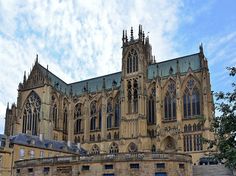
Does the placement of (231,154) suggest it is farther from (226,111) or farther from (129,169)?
(129,169)

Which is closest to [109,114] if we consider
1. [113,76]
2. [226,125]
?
[113,76]

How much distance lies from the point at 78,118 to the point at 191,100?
103 feet

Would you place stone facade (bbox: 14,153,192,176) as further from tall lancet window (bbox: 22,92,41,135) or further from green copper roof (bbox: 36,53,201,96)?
tall lancet window (bbox: 22,92,41,135)

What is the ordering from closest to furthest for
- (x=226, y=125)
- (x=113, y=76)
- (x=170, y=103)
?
(x=226, y=125) < (x=170, y=103) < (x=113, y=76)

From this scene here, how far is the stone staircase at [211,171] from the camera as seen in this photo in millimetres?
43969

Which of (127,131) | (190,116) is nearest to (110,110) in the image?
(127,131)

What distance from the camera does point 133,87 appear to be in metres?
79.6

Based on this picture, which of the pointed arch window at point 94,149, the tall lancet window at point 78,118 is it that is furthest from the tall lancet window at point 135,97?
the tall lancet window at point 78,118

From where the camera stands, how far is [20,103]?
88.5m

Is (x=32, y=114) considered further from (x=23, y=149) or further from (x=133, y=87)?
(x=133, y=87)

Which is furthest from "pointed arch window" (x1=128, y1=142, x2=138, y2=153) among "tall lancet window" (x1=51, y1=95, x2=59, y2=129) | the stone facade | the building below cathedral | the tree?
the tree

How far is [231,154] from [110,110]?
6353cm

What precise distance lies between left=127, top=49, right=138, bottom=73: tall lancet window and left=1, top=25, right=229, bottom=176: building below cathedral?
237mm

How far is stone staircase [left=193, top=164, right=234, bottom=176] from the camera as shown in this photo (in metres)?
44.0
